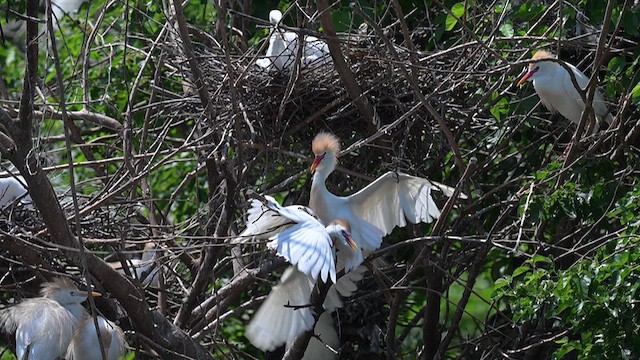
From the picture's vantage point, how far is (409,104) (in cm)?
482

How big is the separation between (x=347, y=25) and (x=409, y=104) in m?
0.59

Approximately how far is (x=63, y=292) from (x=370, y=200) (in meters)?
1.39

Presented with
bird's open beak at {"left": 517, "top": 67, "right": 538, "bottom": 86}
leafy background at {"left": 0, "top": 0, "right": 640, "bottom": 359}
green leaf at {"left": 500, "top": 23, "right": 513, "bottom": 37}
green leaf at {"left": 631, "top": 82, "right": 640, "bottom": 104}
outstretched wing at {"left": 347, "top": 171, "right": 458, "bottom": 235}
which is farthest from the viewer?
bird's open beak at {"left": 517, "top": 67, "right": 538, "bottom": 86}

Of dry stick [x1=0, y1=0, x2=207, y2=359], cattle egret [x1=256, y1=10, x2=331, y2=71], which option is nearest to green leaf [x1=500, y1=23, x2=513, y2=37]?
cattle egret [x1=256, y1=10, x2=331, y2=71]

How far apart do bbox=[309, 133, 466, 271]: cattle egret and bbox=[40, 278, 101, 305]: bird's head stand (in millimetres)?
1122

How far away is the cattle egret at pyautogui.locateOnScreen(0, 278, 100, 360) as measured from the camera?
4.44 m

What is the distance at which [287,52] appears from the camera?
534 centimetres

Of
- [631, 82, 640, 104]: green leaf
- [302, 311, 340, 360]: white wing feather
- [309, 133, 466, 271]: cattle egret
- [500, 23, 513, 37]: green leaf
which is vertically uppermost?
[500, 23, 513, 37]: green leaf

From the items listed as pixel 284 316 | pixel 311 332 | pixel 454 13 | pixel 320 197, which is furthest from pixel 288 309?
pixel 454 13

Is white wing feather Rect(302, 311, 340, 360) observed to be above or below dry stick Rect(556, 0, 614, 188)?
below

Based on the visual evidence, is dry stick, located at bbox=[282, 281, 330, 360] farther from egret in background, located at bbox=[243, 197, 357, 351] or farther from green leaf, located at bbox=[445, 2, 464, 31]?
green leaf, located at bbox=[445, 2, 464, 31]

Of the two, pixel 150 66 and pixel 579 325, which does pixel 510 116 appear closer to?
pixel 579 325

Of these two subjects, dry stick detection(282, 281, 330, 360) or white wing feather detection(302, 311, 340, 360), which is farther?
white wing feather detection(302, 311, 340, 360)

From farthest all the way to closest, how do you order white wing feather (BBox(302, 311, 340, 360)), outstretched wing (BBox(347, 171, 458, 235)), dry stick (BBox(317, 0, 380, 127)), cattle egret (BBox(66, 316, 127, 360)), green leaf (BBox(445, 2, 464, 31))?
white wing feather (BBox(302, 311, 340, 360)) < green leaf (BBox(445, 2, 464, 31)) < cattle egret (BBox(66, 316, 127, 360)) < outstretched wing (BBox(347, 171, 458, 235)) < dry stick (BBox(317, 0, 380, 127))
